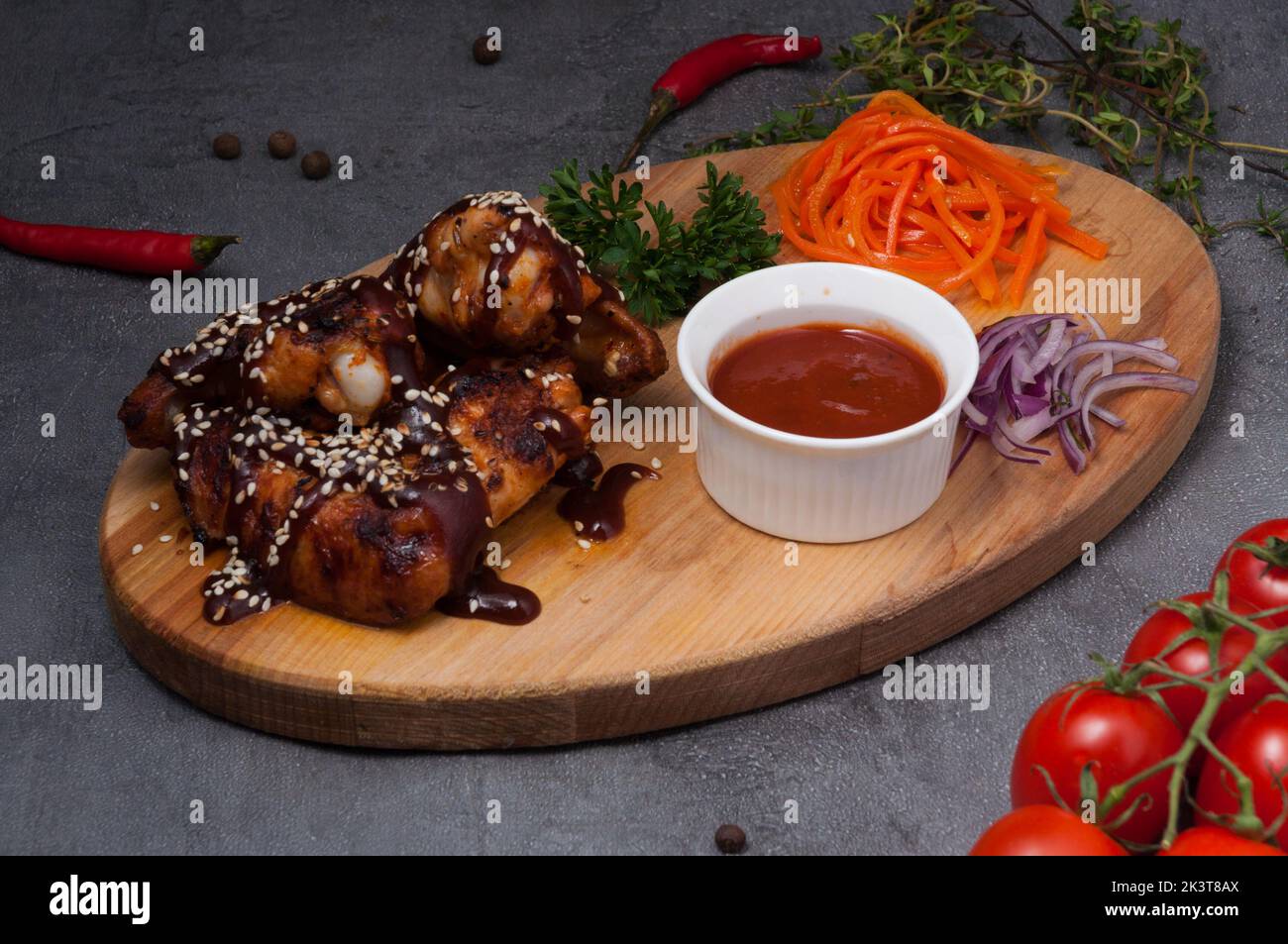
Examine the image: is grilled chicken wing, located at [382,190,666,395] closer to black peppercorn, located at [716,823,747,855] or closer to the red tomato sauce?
the red tomato sauce

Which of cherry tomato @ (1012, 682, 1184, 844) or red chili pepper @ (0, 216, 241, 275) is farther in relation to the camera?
red chili pepper @ (0, 216, 241, 275)

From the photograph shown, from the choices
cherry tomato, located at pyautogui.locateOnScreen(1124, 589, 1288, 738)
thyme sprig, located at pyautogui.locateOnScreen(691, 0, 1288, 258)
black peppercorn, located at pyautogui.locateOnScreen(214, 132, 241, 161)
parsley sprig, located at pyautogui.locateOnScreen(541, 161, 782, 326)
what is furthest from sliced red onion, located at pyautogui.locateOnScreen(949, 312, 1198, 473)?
black peppercorn, located at pyautogui.locateOnScreen(214, 132, 241, 161)

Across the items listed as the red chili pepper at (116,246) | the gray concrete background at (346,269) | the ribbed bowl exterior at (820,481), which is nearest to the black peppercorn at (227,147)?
the gray concrete background at (346,269)

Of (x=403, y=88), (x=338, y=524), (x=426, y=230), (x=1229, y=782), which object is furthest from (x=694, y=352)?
(x=403, y=88)

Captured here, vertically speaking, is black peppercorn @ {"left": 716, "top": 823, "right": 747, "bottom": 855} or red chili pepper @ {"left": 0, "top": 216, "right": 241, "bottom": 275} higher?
red chili pepper @ {"left": 0, "top": 216, "right": 241, "bottom": 275}

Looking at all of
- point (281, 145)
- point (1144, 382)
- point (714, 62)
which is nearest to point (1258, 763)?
point (1144, 382)

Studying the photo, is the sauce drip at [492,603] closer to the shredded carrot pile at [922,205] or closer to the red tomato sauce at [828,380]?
the red tomato sauce at [828,380]

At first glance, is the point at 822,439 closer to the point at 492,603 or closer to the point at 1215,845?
the point at 492,603

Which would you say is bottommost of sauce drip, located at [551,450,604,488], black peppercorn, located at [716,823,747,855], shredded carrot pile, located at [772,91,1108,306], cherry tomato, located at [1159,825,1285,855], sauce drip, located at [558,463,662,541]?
black peppercorn, located at [716,823,747,855]
